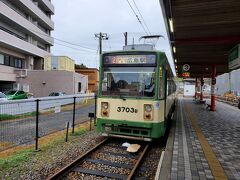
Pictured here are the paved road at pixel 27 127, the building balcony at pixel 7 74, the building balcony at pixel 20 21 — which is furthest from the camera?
the building balcony at pixel 7 74

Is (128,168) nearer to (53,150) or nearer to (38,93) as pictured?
(53,150)

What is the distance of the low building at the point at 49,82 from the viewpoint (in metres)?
36.3

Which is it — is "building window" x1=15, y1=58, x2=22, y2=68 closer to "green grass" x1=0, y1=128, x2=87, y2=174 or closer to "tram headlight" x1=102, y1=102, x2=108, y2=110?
"green grass" x1=0, y1=128, x2=87, y2=174

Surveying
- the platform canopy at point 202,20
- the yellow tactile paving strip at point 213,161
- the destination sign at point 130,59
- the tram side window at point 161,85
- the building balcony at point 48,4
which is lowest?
the yellow tactile paving strip at point 213,161

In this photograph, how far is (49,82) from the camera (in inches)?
1454

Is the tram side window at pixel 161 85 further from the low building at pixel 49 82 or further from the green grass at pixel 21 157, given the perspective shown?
the low building at pixel 49 82

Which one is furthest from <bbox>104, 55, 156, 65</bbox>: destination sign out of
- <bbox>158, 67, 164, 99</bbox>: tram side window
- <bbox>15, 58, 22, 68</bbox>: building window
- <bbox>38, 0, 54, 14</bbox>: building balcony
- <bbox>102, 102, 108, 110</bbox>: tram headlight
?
<bbox>38, 0, 54, 14</bbox>: building balcony

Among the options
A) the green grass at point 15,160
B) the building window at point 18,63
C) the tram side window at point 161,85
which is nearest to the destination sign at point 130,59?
the tram side window at point 161,85

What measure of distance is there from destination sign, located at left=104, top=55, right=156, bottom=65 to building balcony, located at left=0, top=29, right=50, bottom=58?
27.3 metres

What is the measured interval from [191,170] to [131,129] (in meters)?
3.24

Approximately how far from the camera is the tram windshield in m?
8.34

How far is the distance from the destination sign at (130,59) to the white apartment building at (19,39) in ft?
89.4

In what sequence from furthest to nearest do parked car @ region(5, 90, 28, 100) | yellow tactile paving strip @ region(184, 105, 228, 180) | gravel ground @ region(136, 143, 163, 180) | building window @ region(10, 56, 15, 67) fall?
building window @ region(10, 56, 15, 67) → parked car @ region(5, 90, 28, 100) → gravel ground @ region(136, 143, 163, 180) → yellow tactile paving strip @ region(184, 105, 228, 180)

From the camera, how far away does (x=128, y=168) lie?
632 centimetres
